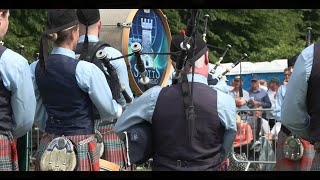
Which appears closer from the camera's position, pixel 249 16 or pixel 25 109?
pixel 25 109

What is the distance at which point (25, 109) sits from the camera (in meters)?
4.46

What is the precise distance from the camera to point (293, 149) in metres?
7.08

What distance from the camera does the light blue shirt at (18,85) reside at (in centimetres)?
436

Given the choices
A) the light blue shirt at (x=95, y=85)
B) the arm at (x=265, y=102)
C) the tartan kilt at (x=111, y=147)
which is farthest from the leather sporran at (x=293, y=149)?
the arm at (x=265, y=102)

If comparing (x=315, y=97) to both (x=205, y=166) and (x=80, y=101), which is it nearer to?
(x=205, y=166)

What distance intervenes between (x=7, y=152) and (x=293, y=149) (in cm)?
337

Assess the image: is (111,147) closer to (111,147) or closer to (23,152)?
(111,147)

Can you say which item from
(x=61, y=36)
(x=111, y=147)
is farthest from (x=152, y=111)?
(x=111, y=147)

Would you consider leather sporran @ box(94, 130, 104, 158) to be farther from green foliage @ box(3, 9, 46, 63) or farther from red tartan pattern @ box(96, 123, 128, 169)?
green foliage @ box(3, 9, 46, 63)

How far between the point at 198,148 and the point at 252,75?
A: 11026mm

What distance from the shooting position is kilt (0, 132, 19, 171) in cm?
446

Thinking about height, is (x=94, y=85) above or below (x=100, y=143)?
above
